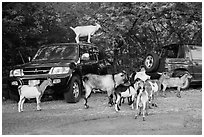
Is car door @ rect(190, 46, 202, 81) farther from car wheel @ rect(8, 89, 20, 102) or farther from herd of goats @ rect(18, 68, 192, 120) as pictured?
car wheel @ rect(8, 89, 20, 102)

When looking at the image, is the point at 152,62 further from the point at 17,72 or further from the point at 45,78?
the point at 17,72

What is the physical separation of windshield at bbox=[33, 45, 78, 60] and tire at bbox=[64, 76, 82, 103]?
741mm

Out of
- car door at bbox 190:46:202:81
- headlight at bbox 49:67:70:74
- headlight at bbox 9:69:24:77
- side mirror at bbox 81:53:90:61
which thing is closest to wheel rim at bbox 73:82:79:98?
headlight at bbox 49:67:70:74

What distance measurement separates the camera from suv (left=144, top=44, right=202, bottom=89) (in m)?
10.3

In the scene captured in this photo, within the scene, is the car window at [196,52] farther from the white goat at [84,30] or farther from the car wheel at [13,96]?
the car wheel at [13,96]

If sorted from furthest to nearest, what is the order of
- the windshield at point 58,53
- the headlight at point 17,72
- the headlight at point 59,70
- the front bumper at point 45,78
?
the windshield at point 58,53, the headlight at point 17,72, the headlight at point 59,70, the front bumper at point 45,78

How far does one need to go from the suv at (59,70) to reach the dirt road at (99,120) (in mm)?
379

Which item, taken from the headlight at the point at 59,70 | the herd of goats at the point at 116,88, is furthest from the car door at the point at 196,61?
the headlight at the point at 59,70

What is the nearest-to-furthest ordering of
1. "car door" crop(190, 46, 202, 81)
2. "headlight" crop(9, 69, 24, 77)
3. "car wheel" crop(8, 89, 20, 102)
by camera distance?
"headlight" crop(9, 69, 24, 77) → "car wheel" crop(8, 89, 20, 102) → "car door" crop(190, 46, 202, 81)

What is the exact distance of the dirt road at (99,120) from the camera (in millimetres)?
5523

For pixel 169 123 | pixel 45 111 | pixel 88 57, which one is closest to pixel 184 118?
pixel 169 123

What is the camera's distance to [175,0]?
10414mm


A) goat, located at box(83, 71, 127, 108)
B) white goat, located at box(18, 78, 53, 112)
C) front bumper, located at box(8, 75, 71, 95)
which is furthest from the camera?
front bumper, located at box(8, 75, 71, 95)

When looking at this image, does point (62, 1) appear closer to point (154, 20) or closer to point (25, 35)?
point (25, 35)
